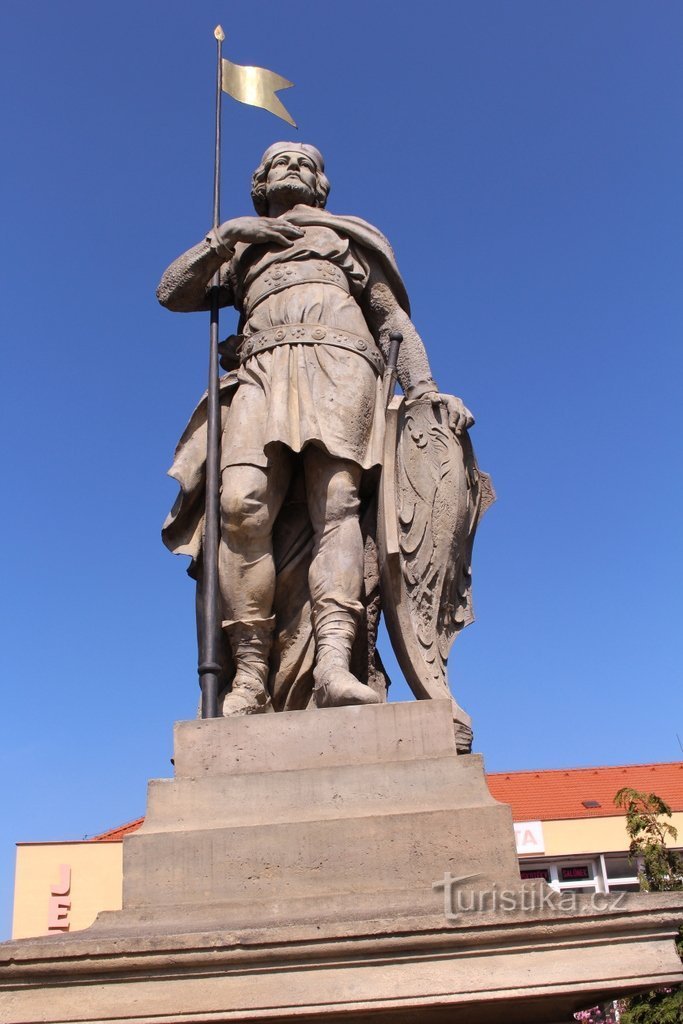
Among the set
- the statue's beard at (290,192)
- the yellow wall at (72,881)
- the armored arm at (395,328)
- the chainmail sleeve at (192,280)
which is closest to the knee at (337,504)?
the armored arm at (395,328)

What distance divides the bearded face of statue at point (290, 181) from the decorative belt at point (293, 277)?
60 cm

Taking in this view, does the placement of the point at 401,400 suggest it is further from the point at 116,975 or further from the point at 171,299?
the point at 116,975

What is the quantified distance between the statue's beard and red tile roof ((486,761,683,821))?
2344 centimetres

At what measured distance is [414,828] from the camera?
3.64 meters

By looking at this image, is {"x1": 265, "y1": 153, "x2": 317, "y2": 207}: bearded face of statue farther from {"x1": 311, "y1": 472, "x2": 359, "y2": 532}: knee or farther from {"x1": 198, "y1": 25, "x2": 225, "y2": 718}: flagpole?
{"x1": 311, "y1": 472, "x2": 359, "y2": 532}: knee

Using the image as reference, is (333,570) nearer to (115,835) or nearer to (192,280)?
(192,280)

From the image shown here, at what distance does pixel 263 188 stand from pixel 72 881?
22.1m

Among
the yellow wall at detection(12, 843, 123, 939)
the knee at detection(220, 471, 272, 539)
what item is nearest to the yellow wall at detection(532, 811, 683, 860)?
the yellow wall at detection(12, 843, 123, 939)

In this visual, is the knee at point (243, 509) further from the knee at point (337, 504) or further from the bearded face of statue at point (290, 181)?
the bearded face of statue at point (290, 181)

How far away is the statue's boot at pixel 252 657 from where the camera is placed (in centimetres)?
463

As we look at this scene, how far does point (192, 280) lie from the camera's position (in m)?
5.53

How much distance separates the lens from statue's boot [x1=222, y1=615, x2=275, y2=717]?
182 inches

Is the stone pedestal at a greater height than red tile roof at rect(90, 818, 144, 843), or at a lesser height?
lesser

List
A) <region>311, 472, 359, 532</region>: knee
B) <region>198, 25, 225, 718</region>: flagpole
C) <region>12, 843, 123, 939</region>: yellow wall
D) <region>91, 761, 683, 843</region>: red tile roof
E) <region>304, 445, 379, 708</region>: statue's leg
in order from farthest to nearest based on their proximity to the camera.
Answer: <region>91, 761, 683, 843</region>: red tile roof < <region>12, 843, 123, 939</region>: yellow wall < <region>311, 472, 359, 532</region>: knee < <region>198, 25, 225, 718</region>: flagpole < <region>304, 445, 379, 708</region>: statue's leg
